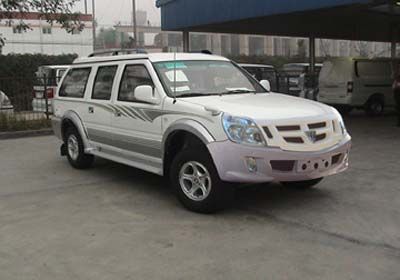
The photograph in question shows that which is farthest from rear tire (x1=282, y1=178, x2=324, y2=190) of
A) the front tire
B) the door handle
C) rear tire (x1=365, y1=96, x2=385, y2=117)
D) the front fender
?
rear tire (x1=365, y1=96, x2=385, y2=117)

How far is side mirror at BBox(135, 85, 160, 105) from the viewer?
6.51 m

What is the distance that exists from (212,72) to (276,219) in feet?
7.65

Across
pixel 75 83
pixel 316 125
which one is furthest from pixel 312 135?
pixel 75 83

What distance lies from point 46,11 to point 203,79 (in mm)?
8378

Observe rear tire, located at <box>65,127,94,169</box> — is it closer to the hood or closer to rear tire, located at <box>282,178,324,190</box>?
the hood

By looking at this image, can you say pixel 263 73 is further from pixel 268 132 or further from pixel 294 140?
pixel 268 132

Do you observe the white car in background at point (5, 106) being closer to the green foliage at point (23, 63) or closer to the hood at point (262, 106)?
the green foliage at point (23, 63)

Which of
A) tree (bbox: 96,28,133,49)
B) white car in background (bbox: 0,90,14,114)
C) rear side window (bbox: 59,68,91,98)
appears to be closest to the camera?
rear side window (bbox: 59,68,91,98)

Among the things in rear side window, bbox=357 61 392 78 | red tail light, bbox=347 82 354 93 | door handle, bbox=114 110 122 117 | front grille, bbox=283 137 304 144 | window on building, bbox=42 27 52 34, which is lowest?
front grille, bbox=283 137 304 144

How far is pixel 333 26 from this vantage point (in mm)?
20031

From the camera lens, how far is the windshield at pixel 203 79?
6.66m

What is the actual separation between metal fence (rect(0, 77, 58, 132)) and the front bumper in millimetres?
8957

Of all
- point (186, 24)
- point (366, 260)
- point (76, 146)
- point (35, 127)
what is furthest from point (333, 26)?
point (366, 260)

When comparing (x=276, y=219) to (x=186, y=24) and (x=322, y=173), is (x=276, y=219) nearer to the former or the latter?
(x=322, y=173)
